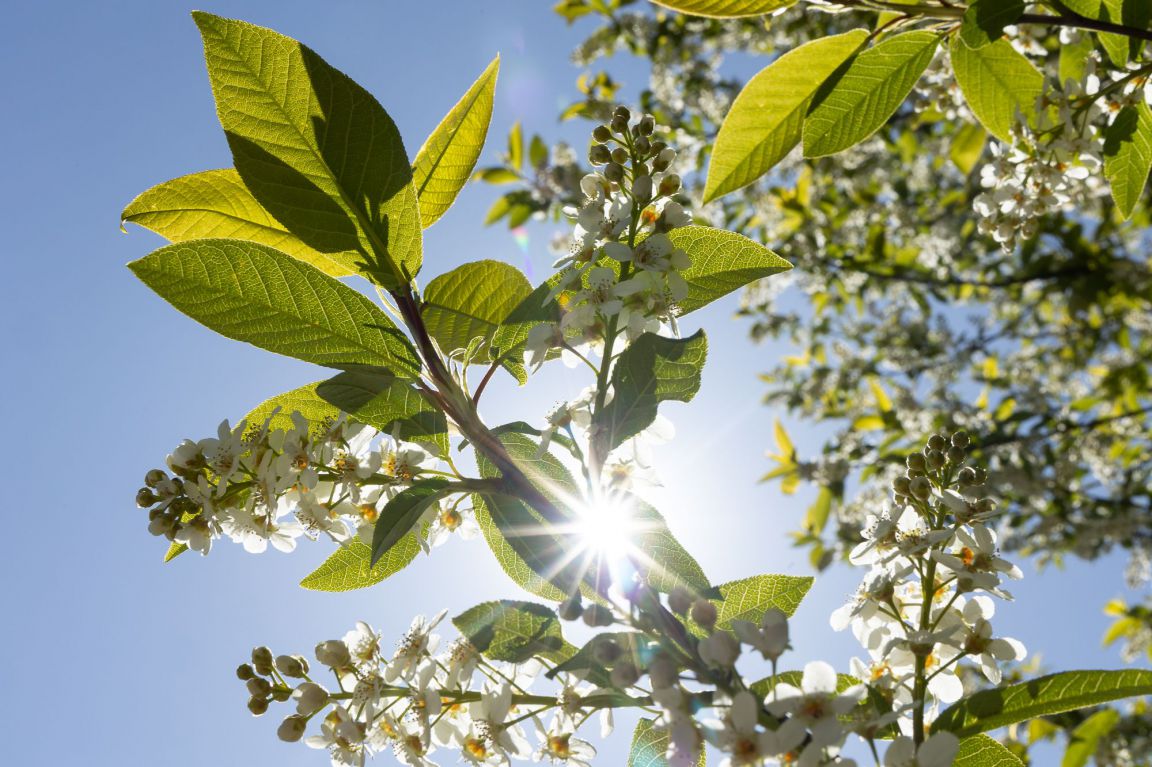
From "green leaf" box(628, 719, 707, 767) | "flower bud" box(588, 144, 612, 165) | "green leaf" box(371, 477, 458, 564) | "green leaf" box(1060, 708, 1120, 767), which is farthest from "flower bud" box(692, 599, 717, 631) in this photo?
"flower bud" box(588, 144, 612, 165)

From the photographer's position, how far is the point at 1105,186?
182 inches

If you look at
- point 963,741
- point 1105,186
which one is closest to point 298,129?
point 963,741

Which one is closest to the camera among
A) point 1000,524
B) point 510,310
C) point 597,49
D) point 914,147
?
point 510,310

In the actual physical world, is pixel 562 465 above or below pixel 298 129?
below

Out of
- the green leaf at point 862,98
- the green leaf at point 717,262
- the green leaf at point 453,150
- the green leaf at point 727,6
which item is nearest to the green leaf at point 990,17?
the green leaf at point 862,98

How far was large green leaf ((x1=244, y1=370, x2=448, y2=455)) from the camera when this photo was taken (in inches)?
51.1

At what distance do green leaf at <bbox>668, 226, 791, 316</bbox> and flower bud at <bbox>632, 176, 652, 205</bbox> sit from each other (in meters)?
0.11

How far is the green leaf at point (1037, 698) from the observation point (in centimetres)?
103

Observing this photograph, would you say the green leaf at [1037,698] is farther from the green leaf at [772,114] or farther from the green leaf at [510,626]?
the green leaf at [772,114]

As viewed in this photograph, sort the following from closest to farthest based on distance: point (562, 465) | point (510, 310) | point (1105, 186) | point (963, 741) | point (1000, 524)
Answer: point (963, 741), point (562, 465), point (510, 310), point (1105, 186), point (1000, 524)

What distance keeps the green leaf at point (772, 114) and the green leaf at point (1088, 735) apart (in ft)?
3.78

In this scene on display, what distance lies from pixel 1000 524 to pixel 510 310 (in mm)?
6993

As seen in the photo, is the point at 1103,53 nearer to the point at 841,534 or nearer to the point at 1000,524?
the point at 841,534

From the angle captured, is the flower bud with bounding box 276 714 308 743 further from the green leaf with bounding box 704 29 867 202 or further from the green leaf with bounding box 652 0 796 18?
the green leaf with bounding box 652 0 796 18
